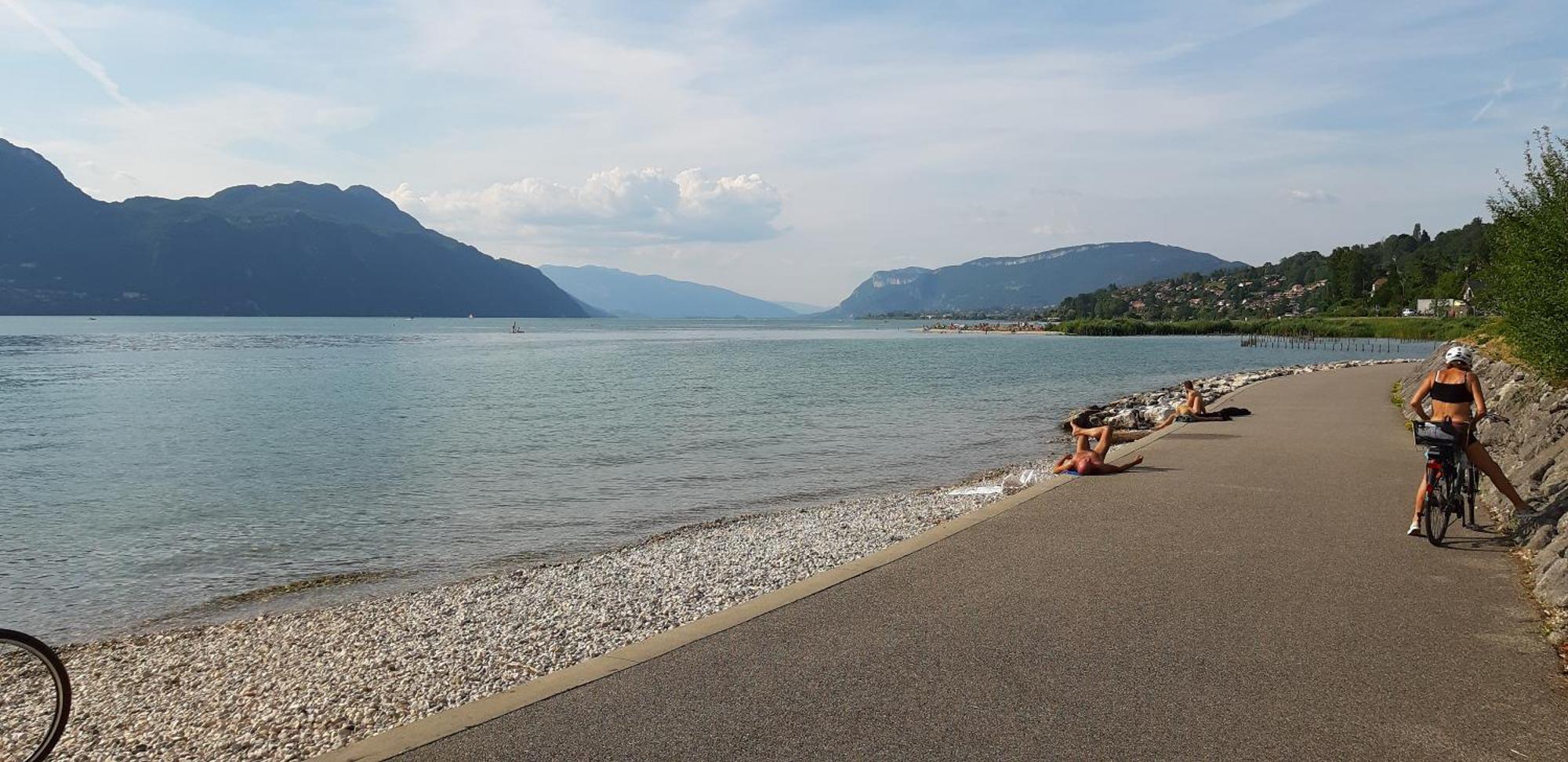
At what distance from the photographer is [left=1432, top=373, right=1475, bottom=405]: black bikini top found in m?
8.62

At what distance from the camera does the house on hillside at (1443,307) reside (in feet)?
346

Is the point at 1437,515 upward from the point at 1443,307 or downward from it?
downward

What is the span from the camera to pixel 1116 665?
5.91 m

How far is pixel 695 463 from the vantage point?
72.9 feet

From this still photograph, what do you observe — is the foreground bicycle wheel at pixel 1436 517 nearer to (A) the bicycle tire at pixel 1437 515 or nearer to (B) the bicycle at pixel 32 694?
(A) the bicycle tire at pixel 1437 515

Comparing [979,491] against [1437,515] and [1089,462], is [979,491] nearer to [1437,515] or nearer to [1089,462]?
[1089,462]

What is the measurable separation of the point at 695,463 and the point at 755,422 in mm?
8692

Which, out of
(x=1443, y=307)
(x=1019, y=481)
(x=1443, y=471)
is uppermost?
(x=1443, y=307)

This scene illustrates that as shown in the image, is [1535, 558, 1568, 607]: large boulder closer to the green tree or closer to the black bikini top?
the black bikini top

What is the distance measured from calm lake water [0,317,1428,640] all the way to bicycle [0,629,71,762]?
5.87 m

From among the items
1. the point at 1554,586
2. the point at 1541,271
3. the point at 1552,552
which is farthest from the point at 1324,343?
the point at 1554,586

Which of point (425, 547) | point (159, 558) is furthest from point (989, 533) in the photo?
point (159, 558)

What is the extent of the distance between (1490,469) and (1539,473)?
5.86 ft

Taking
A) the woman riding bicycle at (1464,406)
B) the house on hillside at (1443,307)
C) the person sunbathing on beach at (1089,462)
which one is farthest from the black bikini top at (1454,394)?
the house on hillside at (1443,307)
